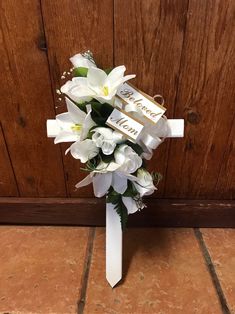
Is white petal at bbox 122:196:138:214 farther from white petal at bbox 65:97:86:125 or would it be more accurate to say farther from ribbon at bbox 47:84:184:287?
white petal at bbox 65:97:86:125

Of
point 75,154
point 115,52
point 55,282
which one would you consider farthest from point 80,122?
point 55,282

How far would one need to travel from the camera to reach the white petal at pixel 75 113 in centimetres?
58

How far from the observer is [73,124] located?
61 cm

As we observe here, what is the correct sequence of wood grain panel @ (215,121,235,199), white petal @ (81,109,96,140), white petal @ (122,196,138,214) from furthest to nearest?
1. wood grain panel @ (215,121,235,199)
2. white petal @ (122,196,138,214)
3. white petal @ (81,109,96,140)

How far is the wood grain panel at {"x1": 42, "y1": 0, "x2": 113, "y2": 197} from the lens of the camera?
639 millimetres

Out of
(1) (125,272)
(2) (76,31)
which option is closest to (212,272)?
(1) (125,272)

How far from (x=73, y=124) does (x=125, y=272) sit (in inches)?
17.0

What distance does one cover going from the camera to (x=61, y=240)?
0.90 metres

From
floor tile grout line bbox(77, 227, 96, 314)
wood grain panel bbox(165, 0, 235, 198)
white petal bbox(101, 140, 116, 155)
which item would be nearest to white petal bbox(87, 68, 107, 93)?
white petal bbox(101, 140, 116, 155)

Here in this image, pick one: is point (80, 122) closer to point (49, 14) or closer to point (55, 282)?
point (49, 14)

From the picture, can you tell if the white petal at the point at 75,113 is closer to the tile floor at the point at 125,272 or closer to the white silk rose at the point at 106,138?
the white silk rose at the point at 106,138

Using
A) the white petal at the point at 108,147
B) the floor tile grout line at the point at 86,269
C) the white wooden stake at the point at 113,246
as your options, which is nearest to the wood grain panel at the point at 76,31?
the white petal at the point at 108,147

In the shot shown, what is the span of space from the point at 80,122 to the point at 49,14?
0.25 metres

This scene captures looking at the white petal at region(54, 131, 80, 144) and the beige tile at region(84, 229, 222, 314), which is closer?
the white petal at region(54, 131, 80, 144)
